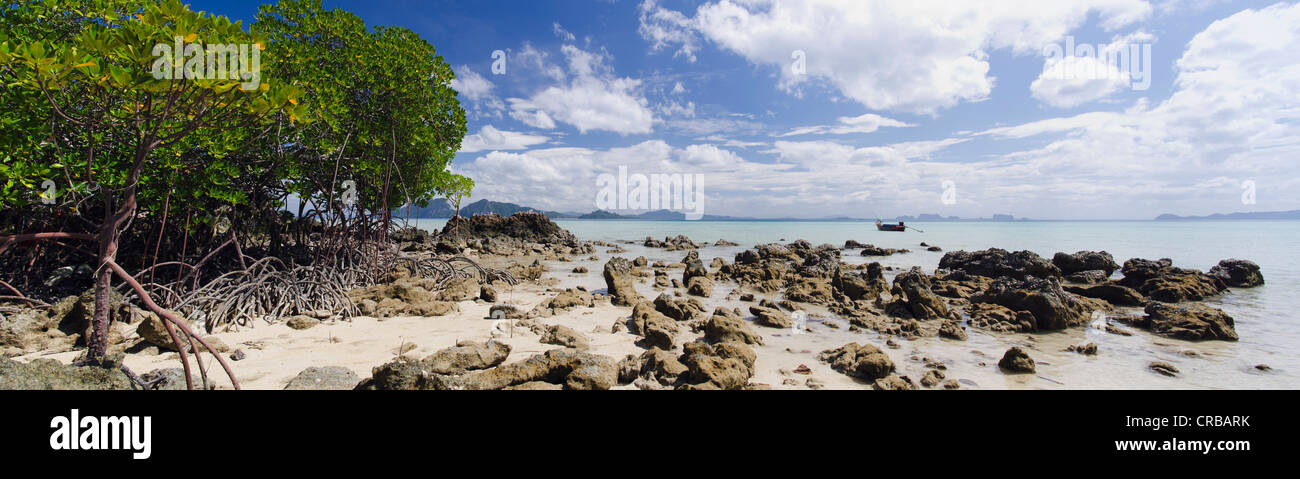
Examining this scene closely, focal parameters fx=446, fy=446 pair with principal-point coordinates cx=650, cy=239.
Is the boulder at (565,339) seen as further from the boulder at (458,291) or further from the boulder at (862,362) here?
the boulder at (458,291)

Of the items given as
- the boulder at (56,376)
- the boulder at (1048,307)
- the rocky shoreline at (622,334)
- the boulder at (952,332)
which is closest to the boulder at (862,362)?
the rocky shoreline at (622,334)

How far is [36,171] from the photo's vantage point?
189 inches

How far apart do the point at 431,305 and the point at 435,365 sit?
12.8 feet

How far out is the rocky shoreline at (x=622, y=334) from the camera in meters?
4.53

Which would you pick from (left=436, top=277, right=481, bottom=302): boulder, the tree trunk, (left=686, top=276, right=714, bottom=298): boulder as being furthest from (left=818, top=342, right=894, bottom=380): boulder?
(left=436, top=277, right=481, bottom=302): boulder

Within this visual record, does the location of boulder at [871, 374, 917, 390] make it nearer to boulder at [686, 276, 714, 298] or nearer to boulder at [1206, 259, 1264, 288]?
boulder at [686, 276, 714, 298]

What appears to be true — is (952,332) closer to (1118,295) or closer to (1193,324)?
(1193,324)

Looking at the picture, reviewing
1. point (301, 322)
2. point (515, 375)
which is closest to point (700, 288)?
point (515, 375)

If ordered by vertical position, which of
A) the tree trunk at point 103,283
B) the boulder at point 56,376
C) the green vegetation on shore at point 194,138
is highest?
the green vegetation on shore at point 194,138

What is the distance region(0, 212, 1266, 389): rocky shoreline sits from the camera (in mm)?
4527

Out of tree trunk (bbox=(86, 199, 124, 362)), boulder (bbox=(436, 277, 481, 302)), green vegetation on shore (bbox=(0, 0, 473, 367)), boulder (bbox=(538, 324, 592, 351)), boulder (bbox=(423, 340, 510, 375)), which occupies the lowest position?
boulder (bbox=(538, 324, 592, 351))

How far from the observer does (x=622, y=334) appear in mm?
7227
